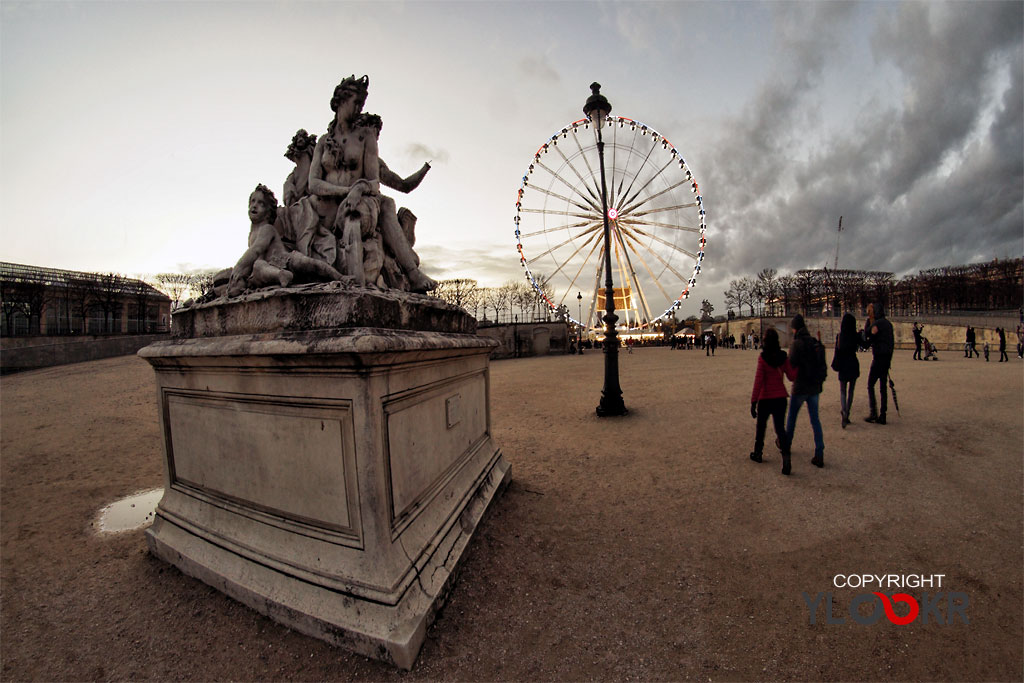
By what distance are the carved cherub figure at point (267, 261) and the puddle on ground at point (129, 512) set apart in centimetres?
217

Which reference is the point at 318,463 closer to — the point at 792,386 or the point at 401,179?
the point at 401,179

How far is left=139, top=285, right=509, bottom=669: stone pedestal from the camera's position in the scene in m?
2.11

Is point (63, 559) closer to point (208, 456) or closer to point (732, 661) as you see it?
point (208, 456)

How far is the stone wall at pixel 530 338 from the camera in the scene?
31095 millimetres

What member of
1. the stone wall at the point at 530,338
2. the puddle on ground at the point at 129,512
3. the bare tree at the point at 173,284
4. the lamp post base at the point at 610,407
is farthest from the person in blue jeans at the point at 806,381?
the bare tree at the point at 173,284

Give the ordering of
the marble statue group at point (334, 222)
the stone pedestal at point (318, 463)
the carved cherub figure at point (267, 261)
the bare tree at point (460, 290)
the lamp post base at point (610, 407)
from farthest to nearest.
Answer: the bare tree at point (460, 290) < the lamp post base at point (610, 407) < the marble statue group at point (334, 222) < the carved cherub figure at point (267, 261) < the stone pedestal at point (318, 463)

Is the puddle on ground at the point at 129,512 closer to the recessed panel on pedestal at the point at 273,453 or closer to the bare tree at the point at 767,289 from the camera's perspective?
the recessed panel on pedestal at the point at 273,453

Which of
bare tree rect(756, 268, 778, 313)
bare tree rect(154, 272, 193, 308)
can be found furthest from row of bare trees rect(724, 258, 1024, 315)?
bare tree rect(154, 272, 193, 308)

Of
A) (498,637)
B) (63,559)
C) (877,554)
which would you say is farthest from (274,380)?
(877,554)

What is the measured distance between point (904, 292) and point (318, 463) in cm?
8659

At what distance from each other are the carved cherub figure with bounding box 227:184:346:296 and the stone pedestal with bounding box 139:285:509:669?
0.31 m

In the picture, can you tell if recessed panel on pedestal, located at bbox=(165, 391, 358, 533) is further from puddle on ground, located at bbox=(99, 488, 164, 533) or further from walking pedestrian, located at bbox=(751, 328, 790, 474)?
walking pedestrian, located at bbox=(751, 328, 790, 474)

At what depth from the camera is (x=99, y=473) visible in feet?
15.9

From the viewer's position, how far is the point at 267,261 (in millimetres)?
3125
